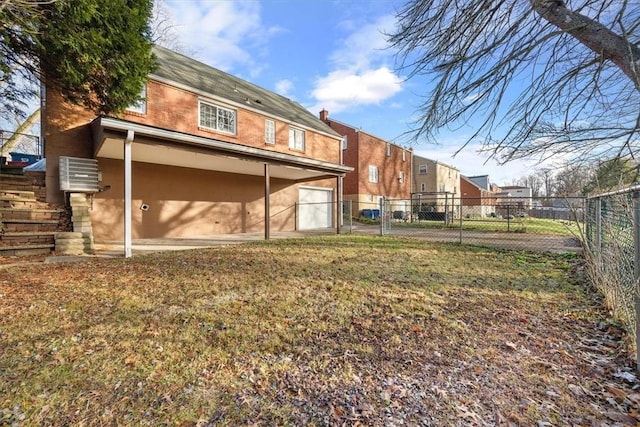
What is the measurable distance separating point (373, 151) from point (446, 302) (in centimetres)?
2241

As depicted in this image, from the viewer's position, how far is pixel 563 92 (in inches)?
164

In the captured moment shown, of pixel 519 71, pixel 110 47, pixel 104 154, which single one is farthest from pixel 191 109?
pixel 519 71

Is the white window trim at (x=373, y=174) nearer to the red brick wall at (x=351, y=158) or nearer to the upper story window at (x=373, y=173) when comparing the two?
the upper story window at (x=373, y=173)

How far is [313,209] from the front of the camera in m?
17.0

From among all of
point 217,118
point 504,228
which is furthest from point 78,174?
point 504,228

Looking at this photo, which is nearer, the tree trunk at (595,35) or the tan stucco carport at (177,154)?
the tree trunk at (595,35)

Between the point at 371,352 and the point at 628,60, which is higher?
the point at 628,60

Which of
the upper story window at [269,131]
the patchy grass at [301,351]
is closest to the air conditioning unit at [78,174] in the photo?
the patchy grass at [301,351]

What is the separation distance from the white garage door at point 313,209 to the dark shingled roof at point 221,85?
3470 millimetres

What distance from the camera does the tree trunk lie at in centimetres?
322

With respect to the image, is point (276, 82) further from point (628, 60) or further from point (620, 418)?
point (620, 418)

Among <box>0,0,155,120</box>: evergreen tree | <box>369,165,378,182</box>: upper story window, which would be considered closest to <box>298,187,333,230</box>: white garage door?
<box>369,165,378,182</box>: upper story window

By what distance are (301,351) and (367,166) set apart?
22918 millimetres

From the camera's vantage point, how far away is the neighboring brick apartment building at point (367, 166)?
23906mm
